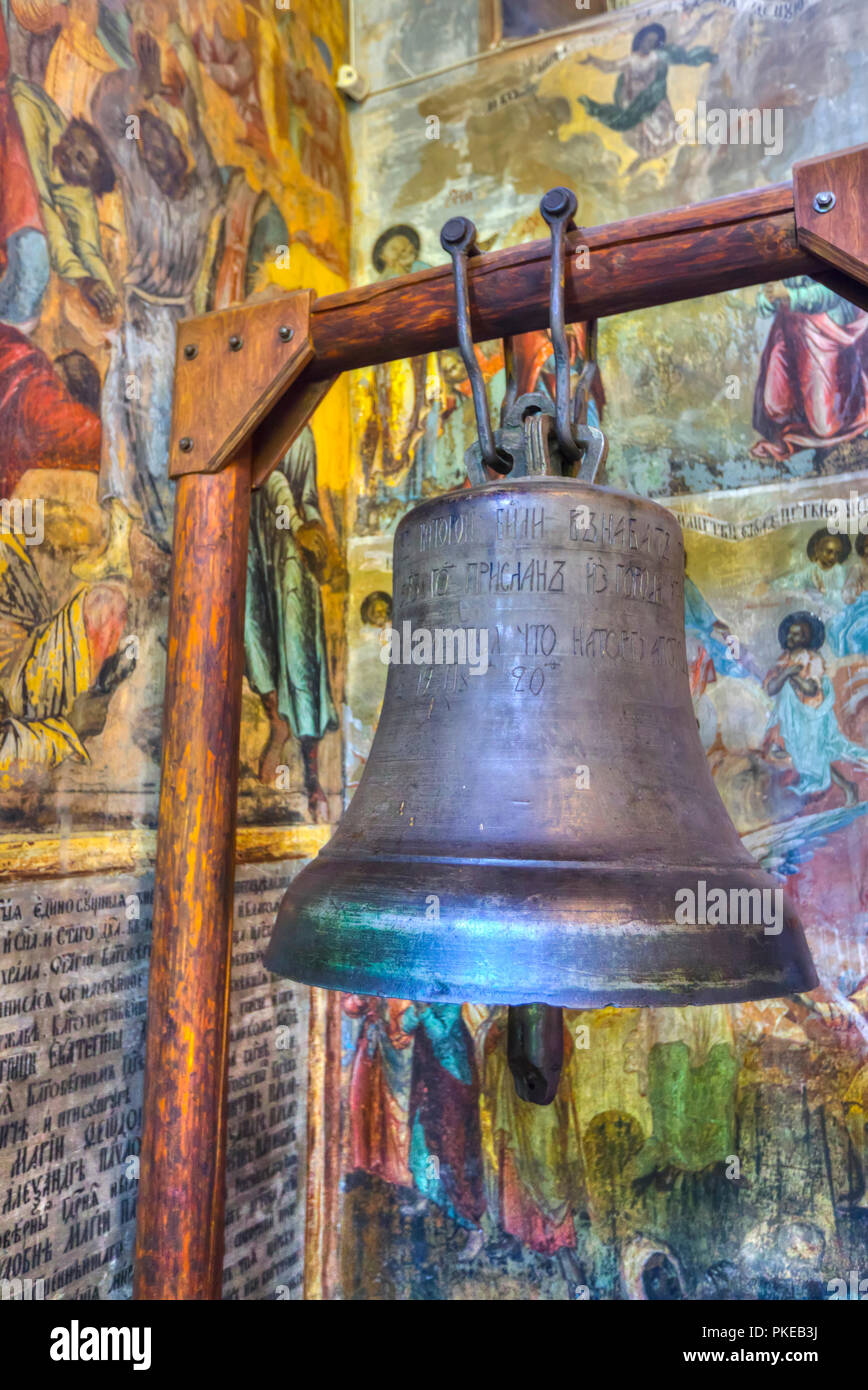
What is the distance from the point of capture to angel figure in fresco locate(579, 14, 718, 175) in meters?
3.02

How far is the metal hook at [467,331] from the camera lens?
Result: 1697mm

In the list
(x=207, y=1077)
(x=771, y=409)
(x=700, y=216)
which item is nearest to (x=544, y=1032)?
(x=207, y=1077)

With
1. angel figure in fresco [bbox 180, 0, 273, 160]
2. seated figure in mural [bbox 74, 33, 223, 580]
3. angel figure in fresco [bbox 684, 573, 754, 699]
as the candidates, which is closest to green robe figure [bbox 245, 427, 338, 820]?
seated figure in mural [bbox 74, 33, 223, 580]

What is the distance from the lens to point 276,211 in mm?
3037

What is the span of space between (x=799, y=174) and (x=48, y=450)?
1.57m

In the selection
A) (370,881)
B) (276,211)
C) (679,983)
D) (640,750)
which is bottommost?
(679,983)

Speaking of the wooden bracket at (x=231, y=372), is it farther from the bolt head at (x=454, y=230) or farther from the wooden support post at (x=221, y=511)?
the bolt head at (x=454, y=230)

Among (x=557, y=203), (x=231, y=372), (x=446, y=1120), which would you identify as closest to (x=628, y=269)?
(x=557, y=203)

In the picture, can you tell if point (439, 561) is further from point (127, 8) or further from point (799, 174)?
point (127, 8)

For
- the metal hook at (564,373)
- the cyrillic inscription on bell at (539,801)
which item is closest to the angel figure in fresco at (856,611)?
the cyrillic inscription on bell at (539,801)

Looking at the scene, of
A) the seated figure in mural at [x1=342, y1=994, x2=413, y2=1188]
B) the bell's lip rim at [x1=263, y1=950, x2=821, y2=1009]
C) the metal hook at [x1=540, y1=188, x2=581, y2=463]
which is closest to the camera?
the bell's lip rim at [x1=263, y1=950, x2=821, y2=1009]

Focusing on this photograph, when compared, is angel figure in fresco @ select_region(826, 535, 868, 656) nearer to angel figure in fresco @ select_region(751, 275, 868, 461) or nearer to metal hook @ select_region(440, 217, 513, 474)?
angel figure in fresco @ select_region(751, 275, 868, 461)

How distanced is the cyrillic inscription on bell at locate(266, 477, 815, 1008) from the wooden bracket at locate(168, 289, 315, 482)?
64cm

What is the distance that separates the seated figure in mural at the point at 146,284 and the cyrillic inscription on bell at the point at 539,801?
0.89 m
